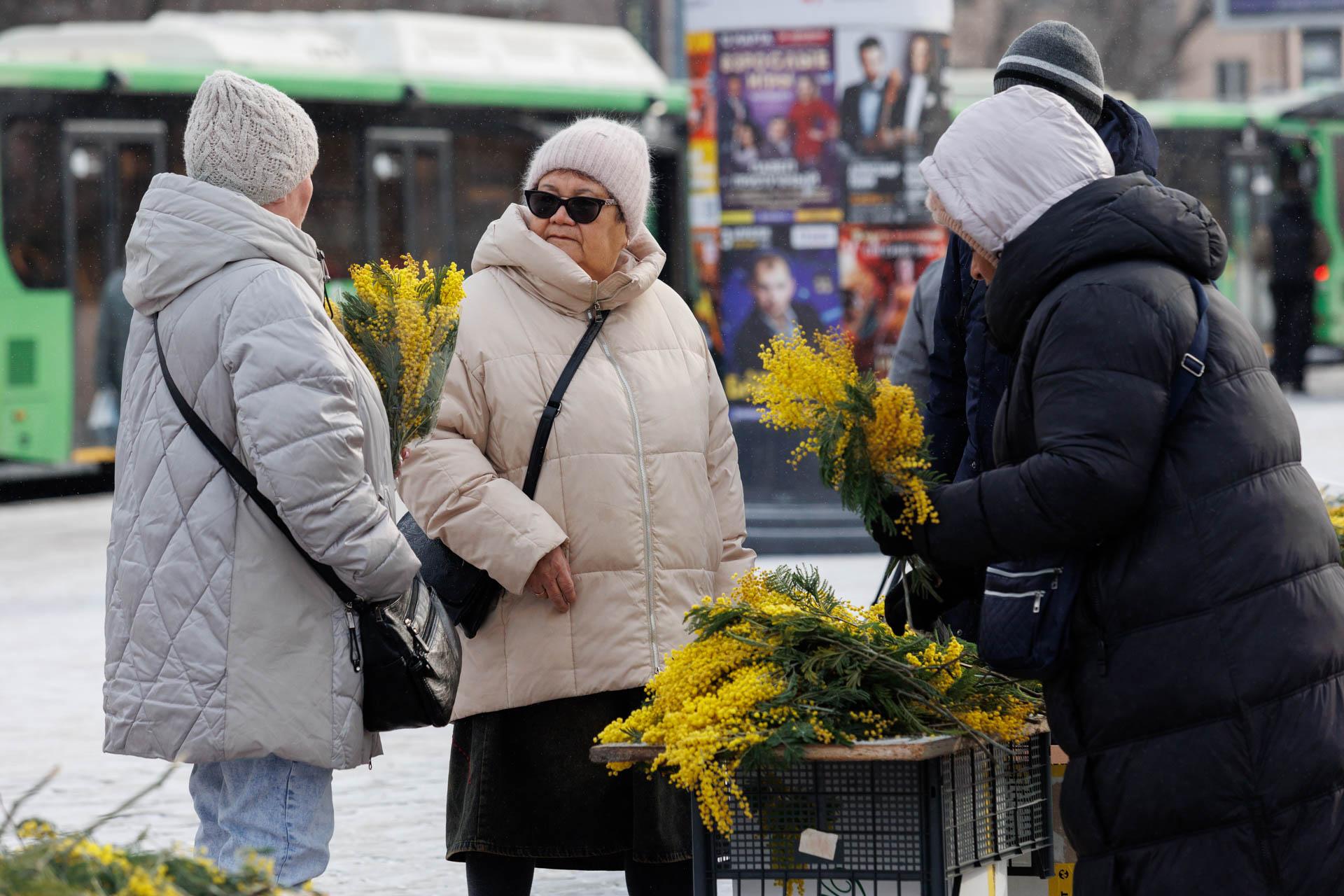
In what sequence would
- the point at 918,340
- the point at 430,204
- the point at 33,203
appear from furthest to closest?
the point at 430,204
the point at 33,203
the point at 918,340

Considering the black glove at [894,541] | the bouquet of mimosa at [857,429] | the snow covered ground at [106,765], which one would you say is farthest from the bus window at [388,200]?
the black glove at [894,541]

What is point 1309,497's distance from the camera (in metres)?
3.04

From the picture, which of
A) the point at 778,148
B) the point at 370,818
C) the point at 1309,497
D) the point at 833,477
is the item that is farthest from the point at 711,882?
the point at 778,148

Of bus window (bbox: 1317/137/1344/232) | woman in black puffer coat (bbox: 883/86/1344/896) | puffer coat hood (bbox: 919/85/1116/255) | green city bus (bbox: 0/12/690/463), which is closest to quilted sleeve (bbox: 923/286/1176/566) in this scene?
woman in black puffer coat (bbox: 883/86/1344/896)

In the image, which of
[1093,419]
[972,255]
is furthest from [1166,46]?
[1093,419]

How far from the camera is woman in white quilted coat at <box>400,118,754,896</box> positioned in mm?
4184

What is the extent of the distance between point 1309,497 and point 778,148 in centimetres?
844

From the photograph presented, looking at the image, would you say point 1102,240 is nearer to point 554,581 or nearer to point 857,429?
point 857,429

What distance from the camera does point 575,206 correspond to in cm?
436

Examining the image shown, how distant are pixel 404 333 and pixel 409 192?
13.5m

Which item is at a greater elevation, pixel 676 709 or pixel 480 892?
pixel 676 709

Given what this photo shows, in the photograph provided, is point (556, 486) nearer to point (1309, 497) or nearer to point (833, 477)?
point (833, 477)

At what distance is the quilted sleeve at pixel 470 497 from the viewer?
4125 millimetres

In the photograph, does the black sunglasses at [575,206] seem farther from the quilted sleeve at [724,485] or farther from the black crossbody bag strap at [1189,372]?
the black crossbody bag strap at [1189,372]
